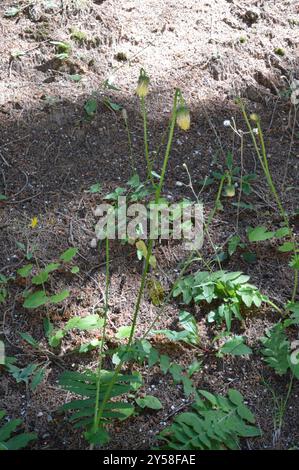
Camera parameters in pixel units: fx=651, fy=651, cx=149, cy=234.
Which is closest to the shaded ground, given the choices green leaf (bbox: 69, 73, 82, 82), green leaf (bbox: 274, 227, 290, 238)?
green leaf (bbox: 69, 73, 82, 82)

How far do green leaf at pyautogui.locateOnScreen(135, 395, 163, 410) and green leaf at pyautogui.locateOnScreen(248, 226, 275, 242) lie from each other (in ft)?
2.69

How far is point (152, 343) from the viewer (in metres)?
2.51

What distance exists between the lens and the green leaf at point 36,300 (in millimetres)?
2531

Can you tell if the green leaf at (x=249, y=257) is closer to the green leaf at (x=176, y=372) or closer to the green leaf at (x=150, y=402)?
the green leaf at (x=176, y=372)

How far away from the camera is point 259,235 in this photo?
2754 millimetres

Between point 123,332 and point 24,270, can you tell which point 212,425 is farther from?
point 24,270

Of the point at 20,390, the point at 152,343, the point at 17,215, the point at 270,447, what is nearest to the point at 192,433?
the point at 270,447

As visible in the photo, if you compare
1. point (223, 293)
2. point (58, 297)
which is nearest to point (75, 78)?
point (58, 297)

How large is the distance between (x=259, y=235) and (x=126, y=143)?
0.89 m

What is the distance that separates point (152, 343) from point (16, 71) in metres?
1.79

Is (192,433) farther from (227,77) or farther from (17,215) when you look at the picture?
(227,77)

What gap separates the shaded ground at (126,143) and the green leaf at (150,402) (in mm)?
33

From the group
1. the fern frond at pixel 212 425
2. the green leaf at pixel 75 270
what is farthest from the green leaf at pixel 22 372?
the fern frond at pixel 212 425

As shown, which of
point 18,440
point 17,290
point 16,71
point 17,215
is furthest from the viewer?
point 16,71
